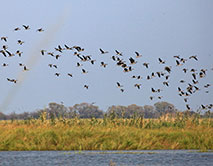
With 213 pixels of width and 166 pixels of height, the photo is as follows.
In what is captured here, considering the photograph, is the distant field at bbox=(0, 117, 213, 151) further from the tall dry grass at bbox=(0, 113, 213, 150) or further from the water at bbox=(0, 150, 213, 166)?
the water at bbox=(0, 150, 213, 166)

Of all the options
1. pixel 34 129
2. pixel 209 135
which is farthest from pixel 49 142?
pixel 209 135

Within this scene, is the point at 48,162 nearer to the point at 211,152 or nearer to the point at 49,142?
the point at 49,142

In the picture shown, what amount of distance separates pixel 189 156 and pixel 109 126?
8.31m

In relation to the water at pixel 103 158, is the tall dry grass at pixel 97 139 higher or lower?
higher

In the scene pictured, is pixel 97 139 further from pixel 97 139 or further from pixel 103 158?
pixel 103 158

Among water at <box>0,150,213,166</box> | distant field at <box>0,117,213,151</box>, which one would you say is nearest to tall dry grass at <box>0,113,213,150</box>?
distant field at <box>0,117,213,151</box>

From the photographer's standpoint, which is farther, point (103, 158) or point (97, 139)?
point (97, 139)

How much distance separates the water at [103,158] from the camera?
2012 cm

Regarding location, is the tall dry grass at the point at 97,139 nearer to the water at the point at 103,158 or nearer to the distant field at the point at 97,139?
the distant field at the point at 97,139

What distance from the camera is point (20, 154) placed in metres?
23.6

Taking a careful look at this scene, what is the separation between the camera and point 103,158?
21578mm

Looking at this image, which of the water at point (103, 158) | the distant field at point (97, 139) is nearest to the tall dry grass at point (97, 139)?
the distant field at point (97, 139)

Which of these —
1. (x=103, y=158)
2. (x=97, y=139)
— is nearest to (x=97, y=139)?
(x=97, y=139)

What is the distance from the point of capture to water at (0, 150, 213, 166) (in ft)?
Answer: 66.0
